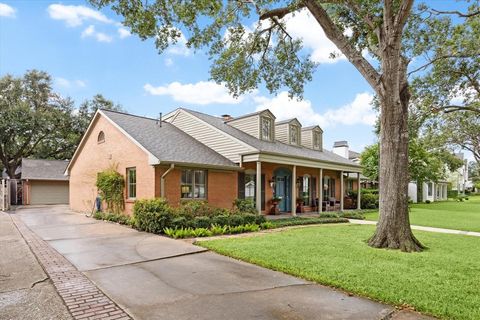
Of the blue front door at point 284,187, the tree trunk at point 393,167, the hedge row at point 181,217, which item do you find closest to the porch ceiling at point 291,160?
the blue front door at point 284,187

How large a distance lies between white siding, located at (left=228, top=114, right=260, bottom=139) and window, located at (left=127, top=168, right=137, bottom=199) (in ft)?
24.2

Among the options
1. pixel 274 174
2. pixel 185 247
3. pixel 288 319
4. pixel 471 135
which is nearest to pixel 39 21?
pixel 185 247

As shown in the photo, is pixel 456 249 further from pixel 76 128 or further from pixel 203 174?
pixel 76 128

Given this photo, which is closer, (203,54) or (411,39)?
(203,54)

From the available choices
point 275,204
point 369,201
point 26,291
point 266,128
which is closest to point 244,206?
point 275,204

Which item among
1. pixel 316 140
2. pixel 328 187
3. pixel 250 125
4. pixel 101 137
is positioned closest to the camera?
pixel 101 137

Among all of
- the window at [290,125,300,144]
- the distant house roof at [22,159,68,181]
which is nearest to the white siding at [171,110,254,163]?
the window at [290,125,300,144]

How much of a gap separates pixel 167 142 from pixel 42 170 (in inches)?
736

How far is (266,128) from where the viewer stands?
1941 cm

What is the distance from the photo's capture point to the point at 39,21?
374 inches

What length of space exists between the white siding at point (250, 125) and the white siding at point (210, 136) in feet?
8.40

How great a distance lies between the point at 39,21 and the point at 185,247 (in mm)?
7963

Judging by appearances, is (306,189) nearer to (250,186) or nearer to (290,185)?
(290,185)

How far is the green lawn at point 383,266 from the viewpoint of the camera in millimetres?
4738
